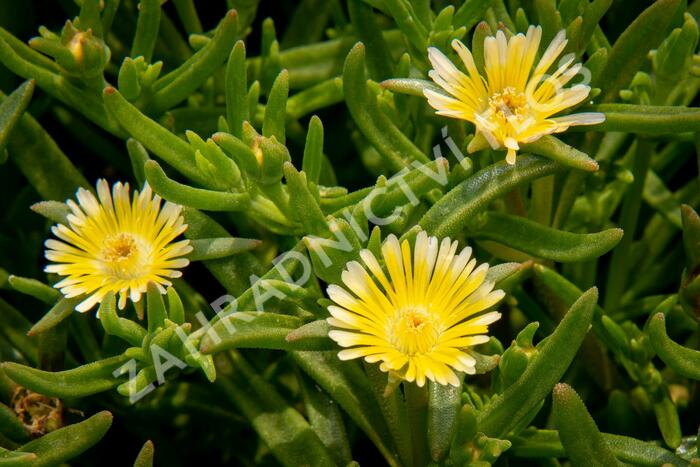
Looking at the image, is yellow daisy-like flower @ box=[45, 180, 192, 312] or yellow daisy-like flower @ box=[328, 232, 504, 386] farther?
yellow daisy-like flower @ box=[45, 180, 192, 312]

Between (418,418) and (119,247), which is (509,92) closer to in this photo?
(418,418)

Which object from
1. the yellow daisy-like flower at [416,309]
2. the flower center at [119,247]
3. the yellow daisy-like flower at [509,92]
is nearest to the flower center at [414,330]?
the yellow daisy-like flower at [416,309]

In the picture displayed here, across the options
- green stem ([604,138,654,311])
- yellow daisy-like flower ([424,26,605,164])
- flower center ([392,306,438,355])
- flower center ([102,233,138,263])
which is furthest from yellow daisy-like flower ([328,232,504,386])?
green stem ([604,138,654,311])

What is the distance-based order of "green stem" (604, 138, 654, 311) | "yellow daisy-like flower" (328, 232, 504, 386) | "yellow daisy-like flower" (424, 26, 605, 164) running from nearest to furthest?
"yellow daisy-like flower" (328, 232, 504, 386), "yellow daisy-like flower" (424, 26, 605, 164), "green stem" (604, 138, 654, 311)

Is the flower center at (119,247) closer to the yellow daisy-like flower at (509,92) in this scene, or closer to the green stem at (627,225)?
the yellow daisy-like flower at (509,92)

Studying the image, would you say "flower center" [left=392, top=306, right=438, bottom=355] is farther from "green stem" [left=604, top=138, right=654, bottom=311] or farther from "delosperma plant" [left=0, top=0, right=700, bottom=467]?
"green stem" [left=604, top=138, right=654, bottom=311]

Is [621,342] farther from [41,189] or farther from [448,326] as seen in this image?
[41,189]

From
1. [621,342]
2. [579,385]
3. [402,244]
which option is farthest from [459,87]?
[579,385]
